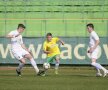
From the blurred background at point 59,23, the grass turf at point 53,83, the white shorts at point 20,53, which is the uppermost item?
the blurred background at point 59,23

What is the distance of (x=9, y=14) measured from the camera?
87.9 feet

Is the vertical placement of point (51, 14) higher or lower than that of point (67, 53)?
higher

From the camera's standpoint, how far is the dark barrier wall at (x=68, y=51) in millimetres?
21219

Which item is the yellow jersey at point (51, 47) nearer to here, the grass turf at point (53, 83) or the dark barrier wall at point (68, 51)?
the grass turf at point (53, 83)

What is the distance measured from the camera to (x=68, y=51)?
21484 millimetres

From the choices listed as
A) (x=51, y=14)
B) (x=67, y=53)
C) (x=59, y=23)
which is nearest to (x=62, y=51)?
(x=67, y=53)

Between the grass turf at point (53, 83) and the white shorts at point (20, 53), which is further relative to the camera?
the white shorts at point (20, 53)

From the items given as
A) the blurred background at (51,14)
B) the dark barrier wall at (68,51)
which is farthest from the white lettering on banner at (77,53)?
the blurred background at (51,14)

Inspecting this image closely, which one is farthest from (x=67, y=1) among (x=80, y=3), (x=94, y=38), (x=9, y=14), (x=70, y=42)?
(x=94, y=38)

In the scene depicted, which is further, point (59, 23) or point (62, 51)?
point (59, 23)

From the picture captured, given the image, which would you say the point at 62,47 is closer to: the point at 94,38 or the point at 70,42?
the point at 70,42

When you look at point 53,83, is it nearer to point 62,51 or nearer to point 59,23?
point 62,51

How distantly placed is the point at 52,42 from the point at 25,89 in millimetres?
7297

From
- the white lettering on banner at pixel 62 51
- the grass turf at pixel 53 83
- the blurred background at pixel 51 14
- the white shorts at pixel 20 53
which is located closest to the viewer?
the grass turf at pixel 53 83
